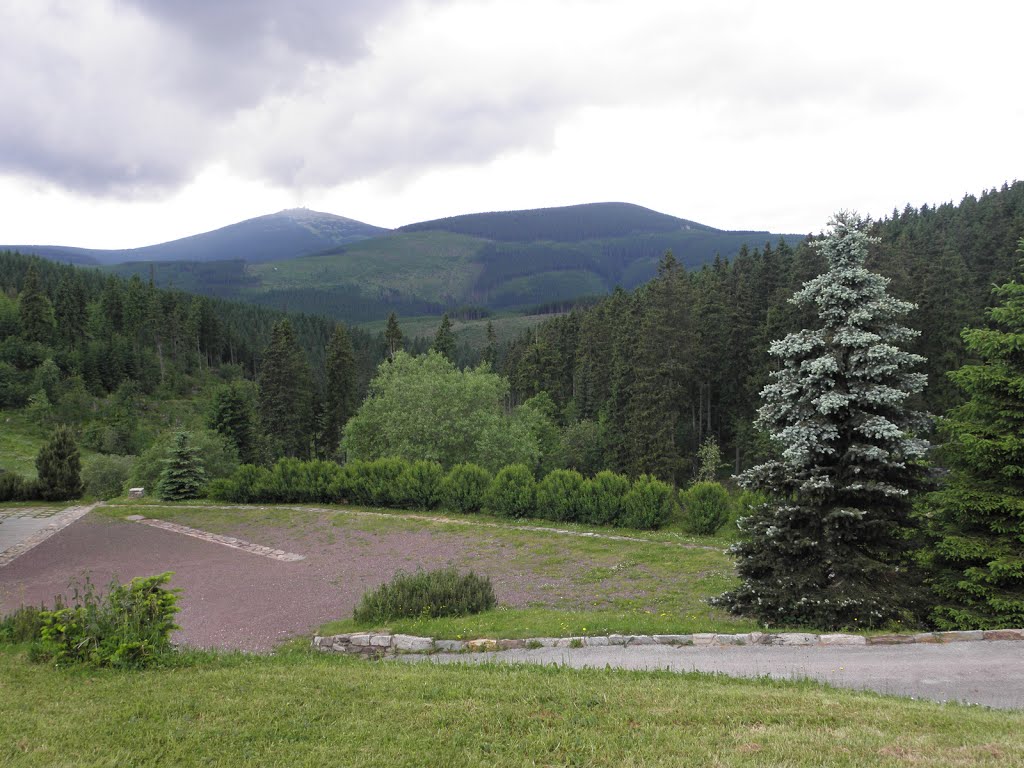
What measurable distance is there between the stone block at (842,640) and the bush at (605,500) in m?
11.3

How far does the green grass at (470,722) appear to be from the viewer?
16.4ft

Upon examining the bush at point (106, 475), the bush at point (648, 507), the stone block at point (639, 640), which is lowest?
the bush at point (106, 475)

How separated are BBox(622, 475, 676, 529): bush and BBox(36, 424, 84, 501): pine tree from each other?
26.0 meters

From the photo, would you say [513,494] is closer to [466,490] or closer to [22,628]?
[466,490]

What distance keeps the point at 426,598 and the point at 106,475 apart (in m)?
38.9

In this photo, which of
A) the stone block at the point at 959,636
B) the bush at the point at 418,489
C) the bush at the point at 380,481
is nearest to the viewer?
the stone block at the point at 959,636

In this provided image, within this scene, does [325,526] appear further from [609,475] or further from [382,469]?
[609,475]

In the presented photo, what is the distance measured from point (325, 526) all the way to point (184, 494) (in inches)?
400

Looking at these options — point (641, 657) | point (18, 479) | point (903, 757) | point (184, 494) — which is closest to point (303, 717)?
point (641, 657)

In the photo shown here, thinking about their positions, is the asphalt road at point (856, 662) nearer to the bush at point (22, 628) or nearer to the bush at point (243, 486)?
the bush at point (22, 628)

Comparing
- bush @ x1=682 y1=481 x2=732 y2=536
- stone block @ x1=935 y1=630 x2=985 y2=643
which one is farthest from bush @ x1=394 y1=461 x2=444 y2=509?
stone block @ x1=935 y1=630 x2=985 y2=643

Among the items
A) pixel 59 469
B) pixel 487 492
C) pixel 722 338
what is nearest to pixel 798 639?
pixel 487 492

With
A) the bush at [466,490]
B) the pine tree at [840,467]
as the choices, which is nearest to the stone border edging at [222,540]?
the bush at [466,490]

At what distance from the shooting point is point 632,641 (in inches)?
353
